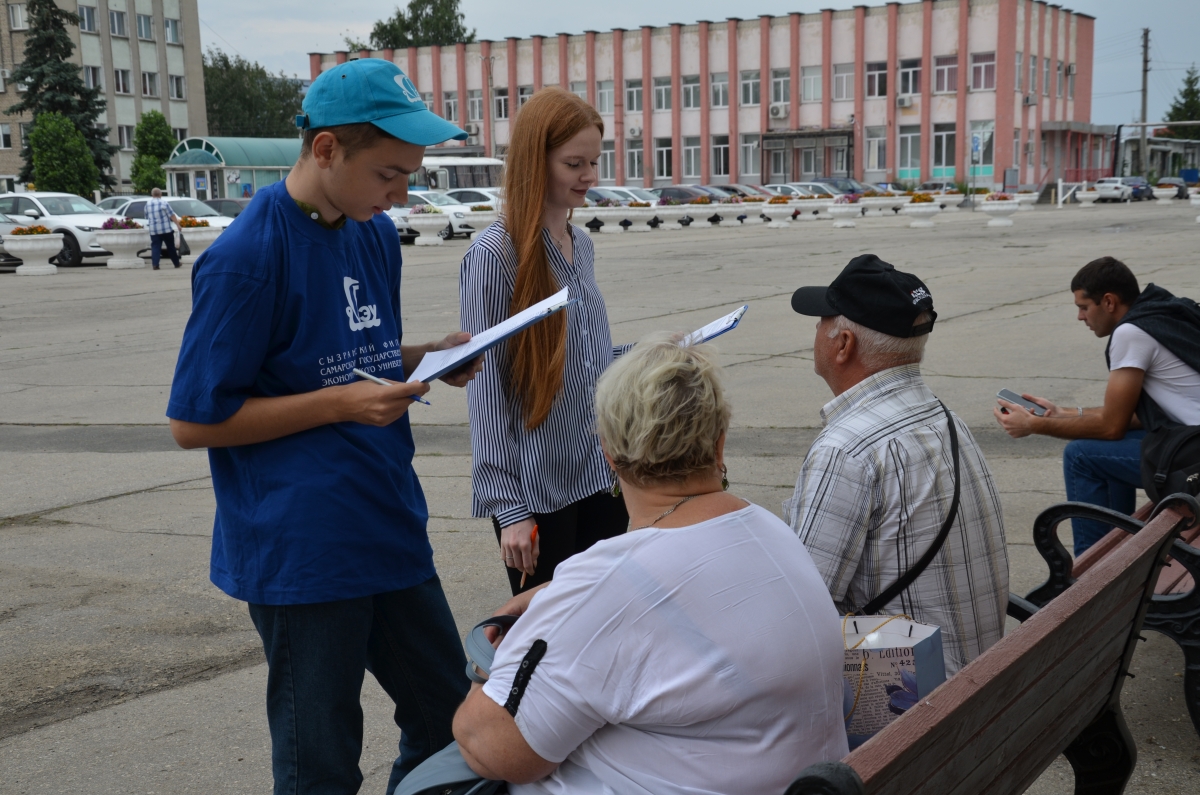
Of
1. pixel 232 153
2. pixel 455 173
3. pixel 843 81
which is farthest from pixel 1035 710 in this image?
pixel 843 81

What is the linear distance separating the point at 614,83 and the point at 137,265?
175 feet

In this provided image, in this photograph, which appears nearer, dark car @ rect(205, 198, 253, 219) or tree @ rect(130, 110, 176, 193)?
dark car @ rect(205, 198, 253, 219)

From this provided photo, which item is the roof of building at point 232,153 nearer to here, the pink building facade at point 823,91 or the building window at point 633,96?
the pink building facade at point 823,91

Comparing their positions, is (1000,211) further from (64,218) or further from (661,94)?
(661,94)

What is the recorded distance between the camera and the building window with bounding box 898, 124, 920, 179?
6612 cm

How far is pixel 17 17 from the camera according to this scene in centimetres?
7006

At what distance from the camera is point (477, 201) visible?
3909 centimetres

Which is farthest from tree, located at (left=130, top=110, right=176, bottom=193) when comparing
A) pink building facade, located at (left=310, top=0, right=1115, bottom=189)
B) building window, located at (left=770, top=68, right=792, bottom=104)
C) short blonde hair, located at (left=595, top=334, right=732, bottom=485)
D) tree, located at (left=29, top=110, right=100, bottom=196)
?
short blonde hair, located at (left=595, top=334, right=732, bottom=485)

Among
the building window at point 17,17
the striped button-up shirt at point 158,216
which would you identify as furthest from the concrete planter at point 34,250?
the building window at point 17,17

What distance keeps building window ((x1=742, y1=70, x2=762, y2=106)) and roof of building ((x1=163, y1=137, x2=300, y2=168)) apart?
28933 mm

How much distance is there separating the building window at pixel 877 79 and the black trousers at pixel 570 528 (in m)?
67.8

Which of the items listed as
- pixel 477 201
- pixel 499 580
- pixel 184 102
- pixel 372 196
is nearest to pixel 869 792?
pixel 372 196

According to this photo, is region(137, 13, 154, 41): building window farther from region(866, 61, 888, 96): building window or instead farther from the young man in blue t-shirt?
the young man in blue t-shirt

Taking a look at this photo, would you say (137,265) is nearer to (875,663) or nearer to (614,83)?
(875,663)
